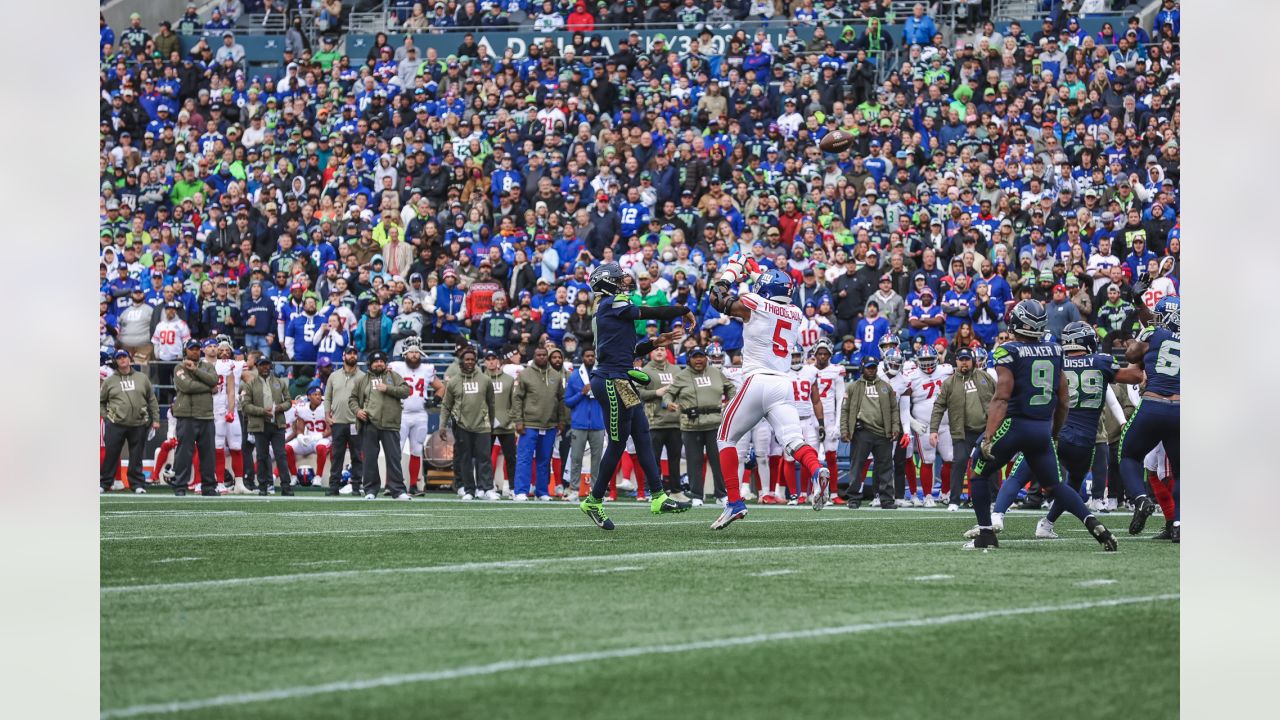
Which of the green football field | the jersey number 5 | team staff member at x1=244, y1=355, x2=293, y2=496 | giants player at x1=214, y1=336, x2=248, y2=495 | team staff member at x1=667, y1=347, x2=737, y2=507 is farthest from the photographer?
giants player at x1=214, y1=336, x2=248, y2=495

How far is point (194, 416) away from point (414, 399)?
2.52 metres

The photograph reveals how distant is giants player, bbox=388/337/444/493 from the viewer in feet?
56.3

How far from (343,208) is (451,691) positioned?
17.4 meters

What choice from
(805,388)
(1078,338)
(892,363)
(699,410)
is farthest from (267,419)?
(1078,338)

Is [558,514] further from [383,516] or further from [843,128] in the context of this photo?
[843,128]

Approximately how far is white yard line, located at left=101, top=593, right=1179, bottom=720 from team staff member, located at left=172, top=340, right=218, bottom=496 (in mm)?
11677

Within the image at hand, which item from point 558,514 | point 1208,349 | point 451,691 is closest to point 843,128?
point 558,514

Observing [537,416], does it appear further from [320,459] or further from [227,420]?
[227,420]

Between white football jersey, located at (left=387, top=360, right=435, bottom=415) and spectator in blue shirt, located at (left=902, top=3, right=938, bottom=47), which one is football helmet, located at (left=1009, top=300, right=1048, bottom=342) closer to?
white football jersey, located at (left=387, top=360, right=435, bottom=415)

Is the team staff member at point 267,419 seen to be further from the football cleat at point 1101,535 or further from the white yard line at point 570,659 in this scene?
the white yard line at point 570,659

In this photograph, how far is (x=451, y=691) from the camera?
15.1 feet

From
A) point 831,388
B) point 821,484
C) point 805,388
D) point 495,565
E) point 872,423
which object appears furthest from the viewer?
point 831,388

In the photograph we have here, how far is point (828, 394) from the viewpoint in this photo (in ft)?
54.8

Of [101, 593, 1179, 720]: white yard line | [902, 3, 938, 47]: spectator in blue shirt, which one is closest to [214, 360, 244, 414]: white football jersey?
[902, 3, 938, 47]: spectator in blue shirt
